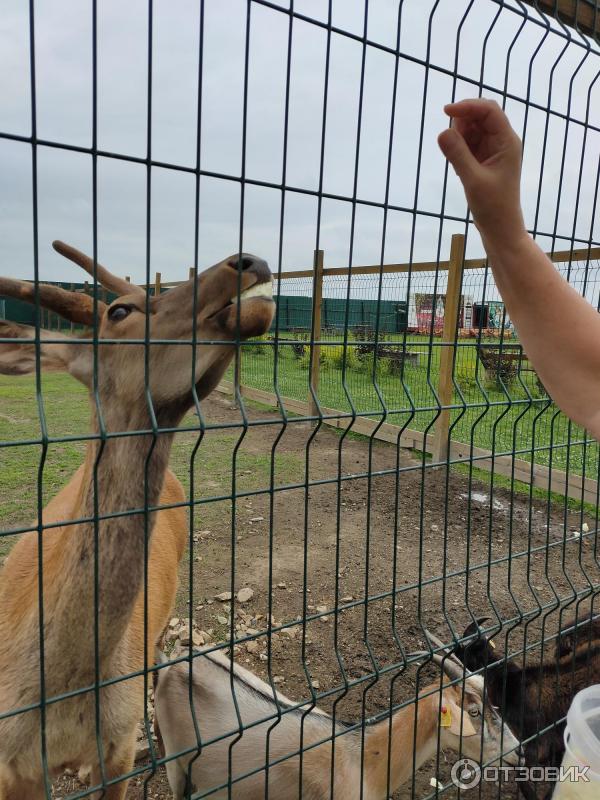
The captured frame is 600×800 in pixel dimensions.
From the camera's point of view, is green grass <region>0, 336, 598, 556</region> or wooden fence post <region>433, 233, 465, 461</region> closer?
green grass <region>0, 336, 598, 556</region>

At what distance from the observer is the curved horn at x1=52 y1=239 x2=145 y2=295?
2166 millimetres

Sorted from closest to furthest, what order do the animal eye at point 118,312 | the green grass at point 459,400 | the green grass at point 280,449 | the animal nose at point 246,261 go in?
the animal nose at point 246,261 → the animal eye at point 118,312 → the green grass at point 280,449 → the green grass at point 459,400

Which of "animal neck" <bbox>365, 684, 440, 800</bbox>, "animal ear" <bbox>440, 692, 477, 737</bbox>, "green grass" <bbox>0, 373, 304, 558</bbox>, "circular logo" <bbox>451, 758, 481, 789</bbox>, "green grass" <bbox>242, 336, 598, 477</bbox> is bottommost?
"green grass" <bbox>0, 373, 304, 558</bbox>

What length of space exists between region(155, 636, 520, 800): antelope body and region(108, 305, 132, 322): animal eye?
147 cm

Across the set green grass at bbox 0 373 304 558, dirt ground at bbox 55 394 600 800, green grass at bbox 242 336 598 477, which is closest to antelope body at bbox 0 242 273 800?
dirt ground at bbox 55 394 600 800

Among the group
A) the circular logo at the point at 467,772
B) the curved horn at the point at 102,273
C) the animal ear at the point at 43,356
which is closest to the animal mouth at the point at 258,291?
the animal ear at the point at 43,356

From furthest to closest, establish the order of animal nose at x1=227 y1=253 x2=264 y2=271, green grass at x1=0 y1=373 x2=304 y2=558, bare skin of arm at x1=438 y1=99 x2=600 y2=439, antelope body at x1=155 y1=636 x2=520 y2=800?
green grass at x1=0 y1=373 x2=304 y2=558
antelope body at x1=155 y1=636 x2=520 y2=800
animal nose at x1=227 y1=253 x2=264 y2=271
bare skin of arm at x1=438 y1=99 x2=600 y2=439

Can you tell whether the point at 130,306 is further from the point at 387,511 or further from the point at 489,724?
the point at 387,511

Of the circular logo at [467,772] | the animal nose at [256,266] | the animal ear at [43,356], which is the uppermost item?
the animal nose at [256,266]

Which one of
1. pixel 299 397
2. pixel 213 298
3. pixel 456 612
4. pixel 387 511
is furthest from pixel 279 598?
pixel 299 397

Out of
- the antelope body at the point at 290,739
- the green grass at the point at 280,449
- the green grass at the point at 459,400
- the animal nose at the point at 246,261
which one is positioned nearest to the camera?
the animal nose at the point at 246,261

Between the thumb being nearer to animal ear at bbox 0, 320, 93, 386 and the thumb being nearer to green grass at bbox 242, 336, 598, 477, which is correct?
animal ear at bbox 0, 320, 93, 386

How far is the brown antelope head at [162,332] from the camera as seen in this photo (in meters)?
1.58

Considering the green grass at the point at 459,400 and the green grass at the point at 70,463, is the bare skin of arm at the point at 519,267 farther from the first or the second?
the green grass at the point at 459,400
